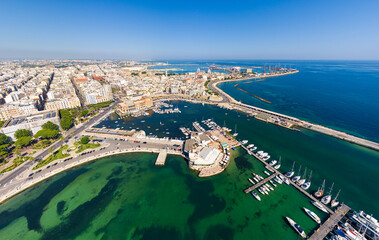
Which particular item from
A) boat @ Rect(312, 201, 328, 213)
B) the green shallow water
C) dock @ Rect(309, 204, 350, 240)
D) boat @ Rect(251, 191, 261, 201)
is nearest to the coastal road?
the green shallow water

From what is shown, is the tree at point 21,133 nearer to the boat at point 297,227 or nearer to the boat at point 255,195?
the boat at point 255,195

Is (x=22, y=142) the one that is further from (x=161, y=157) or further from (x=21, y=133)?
(x=161, y=157)

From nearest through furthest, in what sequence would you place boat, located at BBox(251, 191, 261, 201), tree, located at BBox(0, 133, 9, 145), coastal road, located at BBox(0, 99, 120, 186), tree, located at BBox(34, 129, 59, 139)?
boat, located at BBox(251, 191, 261, 201) < coastal road, located at BBox(0, 99, 120, 186) < tree, located at BBox(0, 133, 9, 145) < tree, located at BBox(34, 129, 59, 139)

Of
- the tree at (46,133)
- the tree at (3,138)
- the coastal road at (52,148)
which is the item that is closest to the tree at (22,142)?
the tree at (46,133)

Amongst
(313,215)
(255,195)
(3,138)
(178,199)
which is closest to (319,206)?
(313,215)

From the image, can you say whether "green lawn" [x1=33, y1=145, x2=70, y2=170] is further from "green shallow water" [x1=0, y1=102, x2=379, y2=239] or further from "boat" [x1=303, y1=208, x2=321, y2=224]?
"boat" [x1=303, y1=208, x2=321, y2=224]
